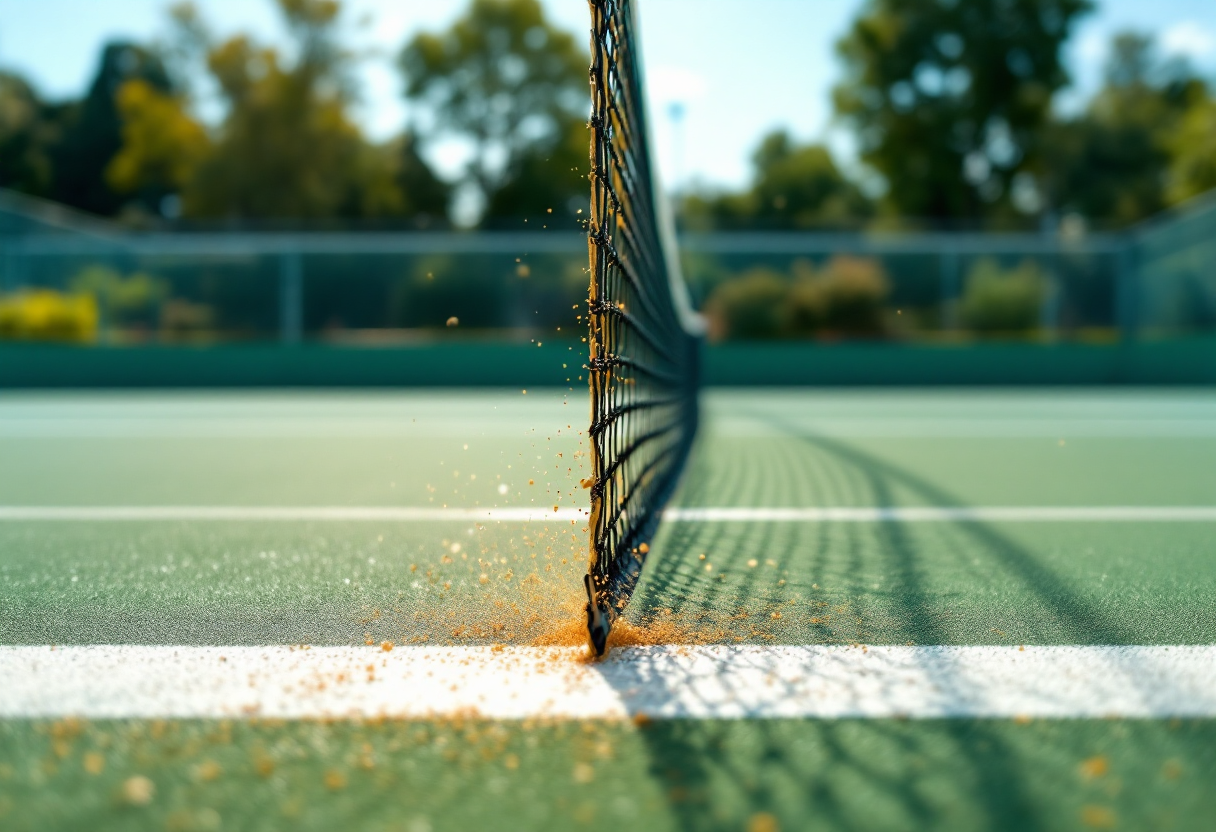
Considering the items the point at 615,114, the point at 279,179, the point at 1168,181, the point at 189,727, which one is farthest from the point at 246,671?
the point at 1168,181

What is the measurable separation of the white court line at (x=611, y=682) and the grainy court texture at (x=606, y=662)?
0.4 inches

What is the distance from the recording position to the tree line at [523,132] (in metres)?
42.9

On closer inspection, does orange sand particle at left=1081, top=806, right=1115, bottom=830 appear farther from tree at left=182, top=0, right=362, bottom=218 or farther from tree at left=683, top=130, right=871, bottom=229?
tree at left=683, top=130, right=871, bottom=229

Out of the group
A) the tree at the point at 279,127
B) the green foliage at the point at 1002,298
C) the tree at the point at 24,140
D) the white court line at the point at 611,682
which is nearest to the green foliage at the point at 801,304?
the green foliage at the point at 1002,298

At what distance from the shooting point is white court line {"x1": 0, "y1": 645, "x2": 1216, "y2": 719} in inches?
90.8

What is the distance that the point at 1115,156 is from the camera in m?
51.5

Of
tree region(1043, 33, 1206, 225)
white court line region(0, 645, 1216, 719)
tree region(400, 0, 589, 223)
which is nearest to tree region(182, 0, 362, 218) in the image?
tree region(400, 0, 589, 223)

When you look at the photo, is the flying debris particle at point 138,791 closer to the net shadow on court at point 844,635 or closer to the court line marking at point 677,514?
the net shadow on court at point 844,635

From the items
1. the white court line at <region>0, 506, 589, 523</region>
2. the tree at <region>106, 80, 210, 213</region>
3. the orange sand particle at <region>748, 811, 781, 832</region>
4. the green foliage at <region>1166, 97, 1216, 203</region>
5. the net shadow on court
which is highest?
the tree at <region>106, 80, 210, 213</region>

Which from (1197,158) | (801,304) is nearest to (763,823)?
(801,304)

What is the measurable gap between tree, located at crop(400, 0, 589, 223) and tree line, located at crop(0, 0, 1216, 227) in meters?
0.10

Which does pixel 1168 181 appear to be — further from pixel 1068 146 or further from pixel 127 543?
pixel 127 543

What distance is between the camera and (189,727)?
2.21 meters

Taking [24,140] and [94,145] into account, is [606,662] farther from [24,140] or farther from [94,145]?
[94,145]
